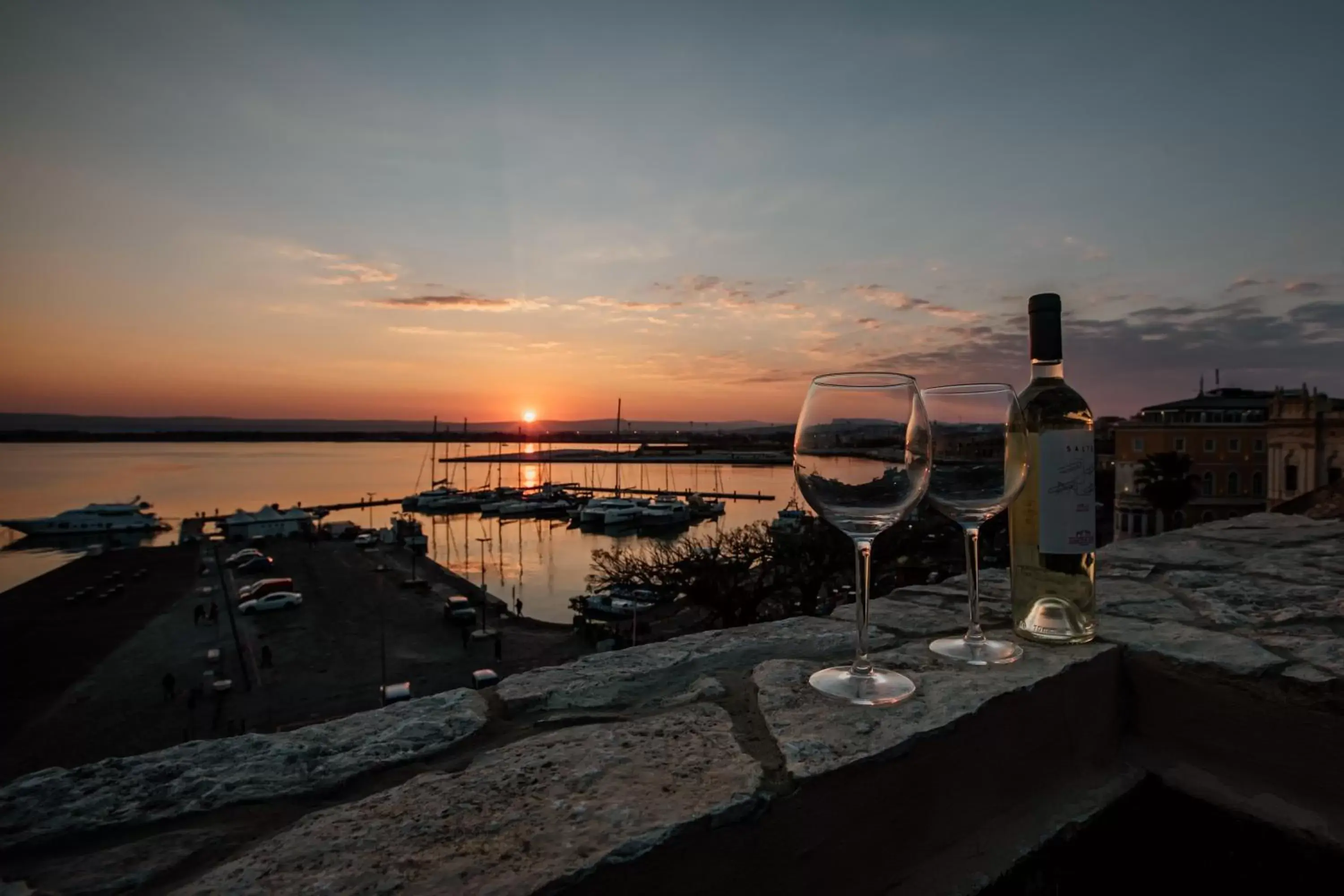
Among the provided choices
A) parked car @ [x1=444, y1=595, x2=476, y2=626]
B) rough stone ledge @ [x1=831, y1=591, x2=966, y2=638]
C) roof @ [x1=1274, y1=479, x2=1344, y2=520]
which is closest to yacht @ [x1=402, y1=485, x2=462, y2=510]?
parked car @ [x1=444, y1=595, x2=476, y2=626]

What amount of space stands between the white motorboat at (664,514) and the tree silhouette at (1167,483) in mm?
24802

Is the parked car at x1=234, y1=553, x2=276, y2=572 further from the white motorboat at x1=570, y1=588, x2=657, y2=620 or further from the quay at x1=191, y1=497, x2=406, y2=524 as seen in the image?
the quay at x1=191, y1=497, x2=406, y2=524

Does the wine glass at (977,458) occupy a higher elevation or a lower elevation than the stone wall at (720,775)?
higher

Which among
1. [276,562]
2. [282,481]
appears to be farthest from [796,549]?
[282,481]

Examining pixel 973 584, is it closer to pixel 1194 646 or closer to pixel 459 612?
pixel 1194 646

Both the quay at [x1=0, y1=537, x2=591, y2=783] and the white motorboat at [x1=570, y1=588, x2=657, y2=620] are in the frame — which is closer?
the quay at [x1=0, y1=537, x2=591, y2=783]

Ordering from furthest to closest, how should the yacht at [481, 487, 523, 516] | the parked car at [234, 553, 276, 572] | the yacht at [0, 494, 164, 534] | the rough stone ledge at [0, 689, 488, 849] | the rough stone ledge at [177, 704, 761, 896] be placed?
1. the yacht at [481, 487, 523, 516]
2. the yacht at [0, 494, 164, 534]
3. the parked car at [234, 553, 276, 572]
4. the rough stone ledge at [0, 689, 488, 849]
5. the rough stone ledge at [177, 704, 761, 896]

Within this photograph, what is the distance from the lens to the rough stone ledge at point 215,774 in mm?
747

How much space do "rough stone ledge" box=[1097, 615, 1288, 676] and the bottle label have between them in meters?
A: 0.20

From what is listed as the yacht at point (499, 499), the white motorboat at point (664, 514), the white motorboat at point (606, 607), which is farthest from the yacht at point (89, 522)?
the white motorboat at point (606, 607)

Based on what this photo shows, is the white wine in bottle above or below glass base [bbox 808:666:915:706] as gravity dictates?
above

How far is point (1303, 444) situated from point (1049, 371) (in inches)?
1093

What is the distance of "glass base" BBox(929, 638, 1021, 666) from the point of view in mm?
1134

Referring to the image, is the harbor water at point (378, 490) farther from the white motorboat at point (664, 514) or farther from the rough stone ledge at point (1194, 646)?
the rough stone ledge at point (1194, 646)
